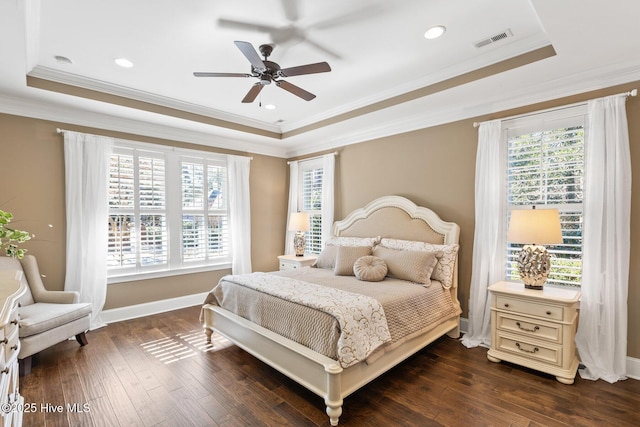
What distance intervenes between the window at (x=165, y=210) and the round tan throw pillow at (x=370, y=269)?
274cm

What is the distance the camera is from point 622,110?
266 cm

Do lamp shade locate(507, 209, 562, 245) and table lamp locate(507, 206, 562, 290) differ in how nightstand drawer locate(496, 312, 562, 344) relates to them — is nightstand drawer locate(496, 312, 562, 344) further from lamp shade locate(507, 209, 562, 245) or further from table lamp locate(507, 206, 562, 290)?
lamp shade locate(507, 209, 562, 245)

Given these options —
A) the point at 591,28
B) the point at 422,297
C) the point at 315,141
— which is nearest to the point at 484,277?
the point at 422,297

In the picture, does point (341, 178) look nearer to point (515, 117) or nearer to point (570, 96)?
point (515, 117)

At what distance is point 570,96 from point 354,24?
224cm

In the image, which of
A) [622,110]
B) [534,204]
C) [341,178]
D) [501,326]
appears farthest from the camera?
[341,178]

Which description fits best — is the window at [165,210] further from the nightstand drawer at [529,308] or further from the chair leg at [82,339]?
the nightstand drawer at [529,308]

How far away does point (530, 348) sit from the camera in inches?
110

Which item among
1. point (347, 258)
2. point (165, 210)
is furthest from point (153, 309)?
point (347, 258)

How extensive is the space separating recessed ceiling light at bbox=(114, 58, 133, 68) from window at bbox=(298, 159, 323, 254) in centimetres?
310

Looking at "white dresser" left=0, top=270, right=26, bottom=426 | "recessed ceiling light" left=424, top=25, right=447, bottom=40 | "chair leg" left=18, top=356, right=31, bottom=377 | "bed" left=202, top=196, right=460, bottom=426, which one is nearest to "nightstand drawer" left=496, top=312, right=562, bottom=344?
"bed" left=202, top=196, right=460, bottom=426

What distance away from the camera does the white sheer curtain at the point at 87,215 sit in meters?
3.79

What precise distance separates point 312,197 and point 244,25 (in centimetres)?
340

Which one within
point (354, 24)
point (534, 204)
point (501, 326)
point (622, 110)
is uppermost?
point (354, 24)
